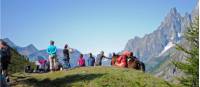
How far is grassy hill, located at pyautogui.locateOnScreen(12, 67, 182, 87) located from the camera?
25.9 metres

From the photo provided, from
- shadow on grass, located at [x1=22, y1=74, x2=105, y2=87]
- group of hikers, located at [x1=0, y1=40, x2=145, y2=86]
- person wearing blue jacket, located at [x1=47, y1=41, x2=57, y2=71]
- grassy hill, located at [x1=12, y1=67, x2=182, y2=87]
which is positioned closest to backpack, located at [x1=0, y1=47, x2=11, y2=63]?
group of hikers, located at [x1=0, y1=40, x2=145, y2=86]

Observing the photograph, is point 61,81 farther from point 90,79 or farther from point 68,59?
point 68,59

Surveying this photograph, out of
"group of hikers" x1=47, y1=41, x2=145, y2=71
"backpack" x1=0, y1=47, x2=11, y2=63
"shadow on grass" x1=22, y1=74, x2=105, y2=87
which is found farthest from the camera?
"group of hikers" x1=47, y1=41, x2=145, y2=71

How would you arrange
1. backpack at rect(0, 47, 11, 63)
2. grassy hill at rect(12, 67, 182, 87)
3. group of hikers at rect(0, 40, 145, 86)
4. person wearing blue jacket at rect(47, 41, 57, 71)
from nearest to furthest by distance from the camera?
backpack at rect(0, 47, 11, 63) < group of hikers at rect(0, 40, 145, 86) < grassy hill at rect(12, 67, 182, 87) < person wearing blue jacket at rect(47, 41, 57, 71)

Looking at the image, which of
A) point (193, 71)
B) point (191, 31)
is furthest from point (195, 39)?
point (193, 71)

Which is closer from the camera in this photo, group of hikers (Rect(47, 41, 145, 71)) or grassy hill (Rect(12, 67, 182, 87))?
grassy hill (Rect(12, 67, 182, 87))

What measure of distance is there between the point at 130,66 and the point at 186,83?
9.13 m

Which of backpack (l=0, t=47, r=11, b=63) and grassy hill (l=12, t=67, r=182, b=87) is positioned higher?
backpack (l=0, t=47, r=11, b=63)

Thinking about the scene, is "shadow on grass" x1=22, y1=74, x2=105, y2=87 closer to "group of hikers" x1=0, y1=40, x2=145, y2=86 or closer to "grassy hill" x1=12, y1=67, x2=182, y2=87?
"grassy hill" x1=12, y1=67, x2=182, y2=87

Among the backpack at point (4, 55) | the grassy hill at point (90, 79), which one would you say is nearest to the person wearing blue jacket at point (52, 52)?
the grassy hill at point (90, 79)

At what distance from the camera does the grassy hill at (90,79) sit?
25922mm

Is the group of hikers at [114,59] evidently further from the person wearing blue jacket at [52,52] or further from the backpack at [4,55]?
the backpack at [4,55]

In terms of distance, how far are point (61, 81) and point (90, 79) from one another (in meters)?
1.81

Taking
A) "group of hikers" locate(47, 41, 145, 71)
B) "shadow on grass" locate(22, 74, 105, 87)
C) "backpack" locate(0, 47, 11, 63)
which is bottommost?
"shadow on grass" locate(22, 74, 105, 87)
